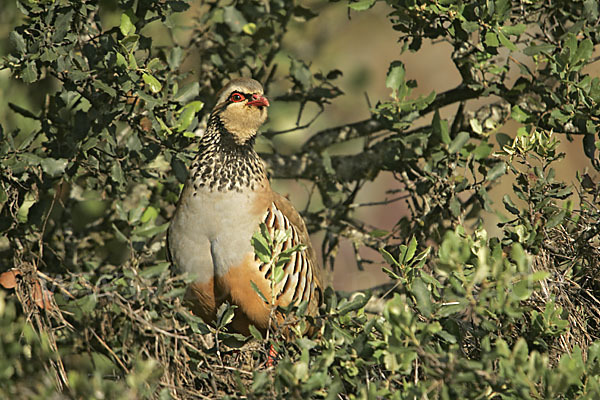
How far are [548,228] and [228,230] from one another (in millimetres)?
1314

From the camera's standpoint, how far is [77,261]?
371 cm

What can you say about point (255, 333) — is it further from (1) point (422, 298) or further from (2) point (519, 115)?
(2) point (519, 115)

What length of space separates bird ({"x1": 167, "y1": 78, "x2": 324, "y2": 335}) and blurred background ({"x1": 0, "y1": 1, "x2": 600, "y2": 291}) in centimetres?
47

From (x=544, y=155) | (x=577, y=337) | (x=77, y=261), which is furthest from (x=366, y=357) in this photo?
(x=77, y=261)

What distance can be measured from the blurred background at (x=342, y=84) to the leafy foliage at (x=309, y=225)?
0.11 meters

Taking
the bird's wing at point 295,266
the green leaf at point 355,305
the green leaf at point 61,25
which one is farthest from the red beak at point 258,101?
the green leaf at point 355,305

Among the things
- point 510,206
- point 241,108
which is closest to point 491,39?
point 510,206

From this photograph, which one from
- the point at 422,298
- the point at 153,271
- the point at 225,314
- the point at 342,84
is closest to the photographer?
the point at 422,298

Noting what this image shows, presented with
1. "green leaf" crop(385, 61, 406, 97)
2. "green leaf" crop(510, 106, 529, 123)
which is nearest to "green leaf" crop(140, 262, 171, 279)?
"green leaf" crop(385, 61, 406, 97)

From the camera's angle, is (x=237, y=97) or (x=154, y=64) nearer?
(x=154, y=64)

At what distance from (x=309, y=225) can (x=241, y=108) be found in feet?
3.33

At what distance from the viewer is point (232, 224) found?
2951 millimetres

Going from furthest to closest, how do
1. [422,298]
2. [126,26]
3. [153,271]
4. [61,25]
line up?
[126,26]
[61,25]
[153,271]
[422,298]

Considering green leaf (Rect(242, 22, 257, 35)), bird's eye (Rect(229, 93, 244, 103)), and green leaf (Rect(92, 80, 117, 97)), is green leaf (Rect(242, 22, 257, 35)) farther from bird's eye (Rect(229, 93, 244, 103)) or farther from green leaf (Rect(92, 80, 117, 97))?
green leaf (Rect(92, 80, 117, 97))
